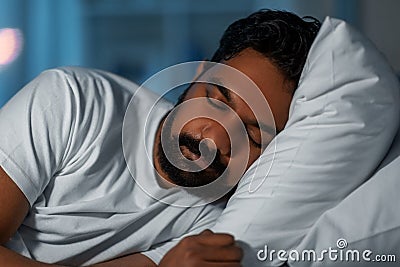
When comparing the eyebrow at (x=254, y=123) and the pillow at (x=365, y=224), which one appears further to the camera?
the eyebrow at (x=254, y=123)

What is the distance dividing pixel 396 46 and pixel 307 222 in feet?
2.15

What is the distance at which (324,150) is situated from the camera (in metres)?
0.88

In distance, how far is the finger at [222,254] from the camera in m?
0.80

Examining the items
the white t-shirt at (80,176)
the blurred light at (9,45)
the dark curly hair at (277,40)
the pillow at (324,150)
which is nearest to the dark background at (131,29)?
the blurred light at (9,45)

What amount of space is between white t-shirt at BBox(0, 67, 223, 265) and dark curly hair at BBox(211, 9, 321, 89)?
186 millimetres

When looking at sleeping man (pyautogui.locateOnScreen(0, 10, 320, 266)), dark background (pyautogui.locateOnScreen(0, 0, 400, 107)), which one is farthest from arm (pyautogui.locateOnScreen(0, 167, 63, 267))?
dark background (pyautogui.locateOnScreen(0, 0, 400, 107))

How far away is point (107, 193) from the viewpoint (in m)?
0.99

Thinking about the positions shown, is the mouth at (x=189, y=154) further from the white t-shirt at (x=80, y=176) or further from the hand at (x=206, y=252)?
the hand at (x=206, y=252)

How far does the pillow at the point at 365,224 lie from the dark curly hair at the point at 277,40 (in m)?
0.23

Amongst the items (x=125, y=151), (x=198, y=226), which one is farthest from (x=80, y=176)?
(x=198, y=226)

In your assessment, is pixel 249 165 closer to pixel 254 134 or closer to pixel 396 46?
pixel 254 134

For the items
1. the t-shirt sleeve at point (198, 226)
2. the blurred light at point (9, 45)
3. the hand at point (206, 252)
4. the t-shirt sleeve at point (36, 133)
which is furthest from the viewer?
the blurred light at point (9, 45)

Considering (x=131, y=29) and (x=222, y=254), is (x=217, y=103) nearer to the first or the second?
(x=222, y=254)

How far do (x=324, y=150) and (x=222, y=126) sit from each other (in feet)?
0.55
